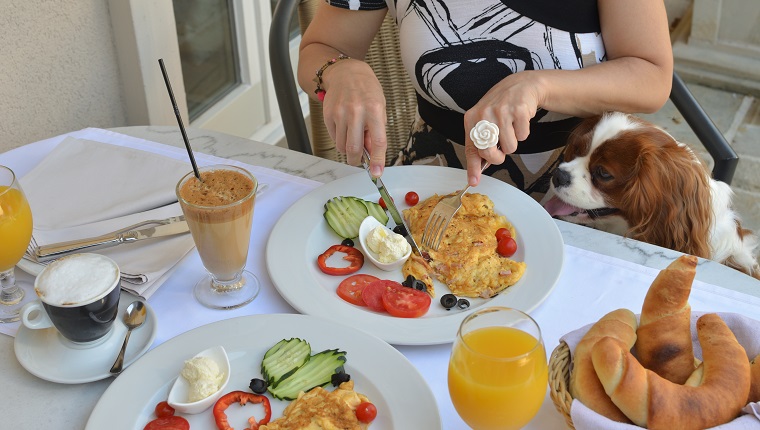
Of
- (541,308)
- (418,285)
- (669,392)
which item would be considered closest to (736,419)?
(669,392)

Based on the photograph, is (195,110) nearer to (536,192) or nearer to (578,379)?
(536,192)

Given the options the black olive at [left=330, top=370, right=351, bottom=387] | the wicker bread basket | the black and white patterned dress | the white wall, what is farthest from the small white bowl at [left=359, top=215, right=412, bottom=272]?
the white wall

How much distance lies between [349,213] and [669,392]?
0.67 meters

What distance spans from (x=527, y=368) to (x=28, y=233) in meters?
0.79

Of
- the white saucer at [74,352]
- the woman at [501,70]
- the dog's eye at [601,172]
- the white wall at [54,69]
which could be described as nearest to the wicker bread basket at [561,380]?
the woman at [501,70]

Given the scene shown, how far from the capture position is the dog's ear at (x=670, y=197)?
144 cm

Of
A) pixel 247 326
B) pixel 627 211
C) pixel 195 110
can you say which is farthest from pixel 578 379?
pixel 195 110

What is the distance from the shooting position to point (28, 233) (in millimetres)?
1133

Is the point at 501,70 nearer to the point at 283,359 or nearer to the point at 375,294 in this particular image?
the point at 375,294

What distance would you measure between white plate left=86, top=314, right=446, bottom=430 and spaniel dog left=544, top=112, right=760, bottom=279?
0.67m

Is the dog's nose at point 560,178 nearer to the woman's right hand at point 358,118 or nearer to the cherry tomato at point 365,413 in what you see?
the woman's right hand at point 358,118

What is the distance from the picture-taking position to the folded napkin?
4.02 ft

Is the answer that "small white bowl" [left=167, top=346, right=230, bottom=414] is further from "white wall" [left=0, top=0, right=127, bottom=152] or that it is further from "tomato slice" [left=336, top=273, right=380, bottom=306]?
"white wall" [left=0, top=0, right=127, bottom=152]

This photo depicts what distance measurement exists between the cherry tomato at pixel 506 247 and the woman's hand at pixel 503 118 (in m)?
0.12
